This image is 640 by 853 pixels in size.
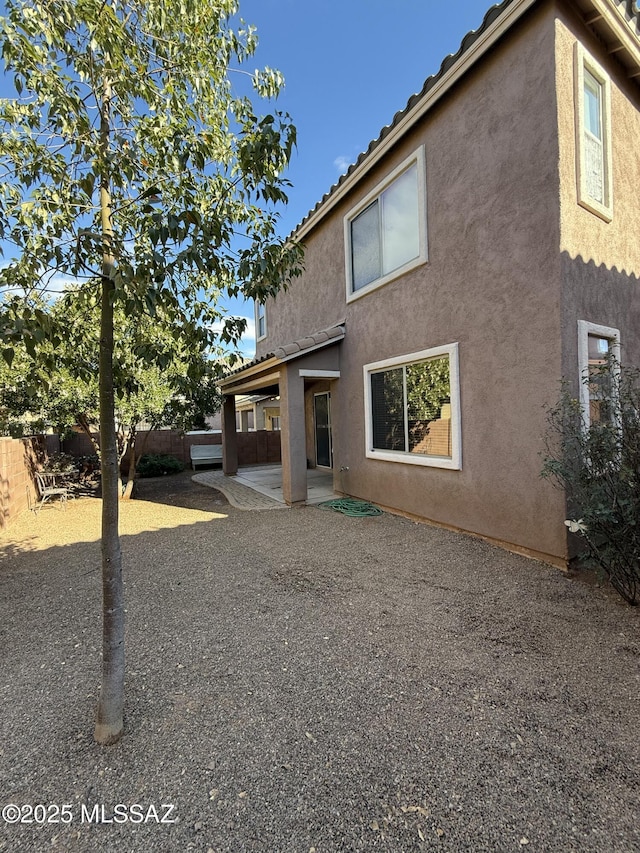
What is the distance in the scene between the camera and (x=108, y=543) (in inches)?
100

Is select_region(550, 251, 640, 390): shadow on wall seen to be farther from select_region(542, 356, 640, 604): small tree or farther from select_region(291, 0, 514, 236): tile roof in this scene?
select_region(291, 0, 514, 236): tile roof

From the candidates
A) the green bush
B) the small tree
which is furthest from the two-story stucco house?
the green bush

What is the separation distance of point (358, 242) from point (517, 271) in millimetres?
4279

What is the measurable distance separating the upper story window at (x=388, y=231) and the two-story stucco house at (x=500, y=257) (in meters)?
0.04

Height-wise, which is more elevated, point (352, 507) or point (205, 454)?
point (205, 454)

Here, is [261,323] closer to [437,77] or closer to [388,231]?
[388,231]

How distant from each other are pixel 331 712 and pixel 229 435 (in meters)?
11.5

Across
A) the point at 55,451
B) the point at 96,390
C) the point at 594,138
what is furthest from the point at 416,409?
the point at 55,451

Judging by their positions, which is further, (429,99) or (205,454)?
(205,454)

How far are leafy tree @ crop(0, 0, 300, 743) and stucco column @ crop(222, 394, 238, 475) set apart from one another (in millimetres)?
10511

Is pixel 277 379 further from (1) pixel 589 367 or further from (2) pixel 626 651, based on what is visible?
(2) pixel 626 651

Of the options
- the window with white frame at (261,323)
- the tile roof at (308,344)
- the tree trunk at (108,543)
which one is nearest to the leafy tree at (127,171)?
the tree trunk at (108,543)

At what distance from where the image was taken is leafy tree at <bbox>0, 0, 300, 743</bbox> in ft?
7.54

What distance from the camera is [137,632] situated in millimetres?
3773
